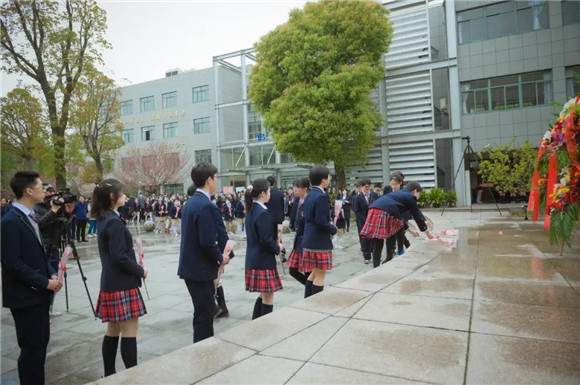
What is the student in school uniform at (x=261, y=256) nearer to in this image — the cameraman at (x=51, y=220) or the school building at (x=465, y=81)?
the cameraman at (x=51, y=220)

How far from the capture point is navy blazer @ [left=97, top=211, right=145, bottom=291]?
3.21 metres

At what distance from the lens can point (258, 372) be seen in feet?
7.77

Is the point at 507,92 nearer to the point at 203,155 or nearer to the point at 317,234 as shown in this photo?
the point at 317,234

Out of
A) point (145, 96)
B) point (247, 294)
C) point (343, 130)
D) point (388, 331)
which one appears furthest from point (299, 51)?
point (145, 96)

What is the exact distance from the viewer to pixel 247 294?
6.34 m

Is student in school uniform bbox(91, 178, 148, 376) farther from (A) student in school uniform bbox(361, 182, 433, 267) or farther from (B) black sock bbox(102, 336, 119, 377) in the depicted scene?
(A) student in school uniform bbox(361, 182, 433, 267)

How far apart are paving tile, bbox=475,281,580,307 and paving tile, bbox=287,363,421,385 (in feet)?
6.67

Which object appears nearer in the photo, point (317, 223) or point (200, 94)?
point (317, 223)

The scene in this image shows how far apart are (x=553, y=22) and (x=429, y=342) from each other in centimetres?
2404

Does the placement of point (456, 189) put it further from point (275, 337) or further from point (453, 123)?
point (275, 337)

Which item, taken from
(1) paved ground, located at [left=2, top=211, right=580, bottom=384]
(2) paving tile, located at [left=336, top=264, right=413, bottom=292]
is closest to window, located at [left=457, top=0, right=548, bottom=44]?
(1) paved ground, located at [left=2, top=211, right=580, bottom=384]

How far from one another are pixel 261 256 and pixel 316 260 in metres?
0.97

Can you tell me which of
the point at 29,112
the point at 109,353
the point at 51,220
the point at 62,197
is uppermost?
the point at 29,112

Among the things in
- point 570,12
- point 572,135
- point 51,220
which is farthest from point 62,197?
point 570,12
